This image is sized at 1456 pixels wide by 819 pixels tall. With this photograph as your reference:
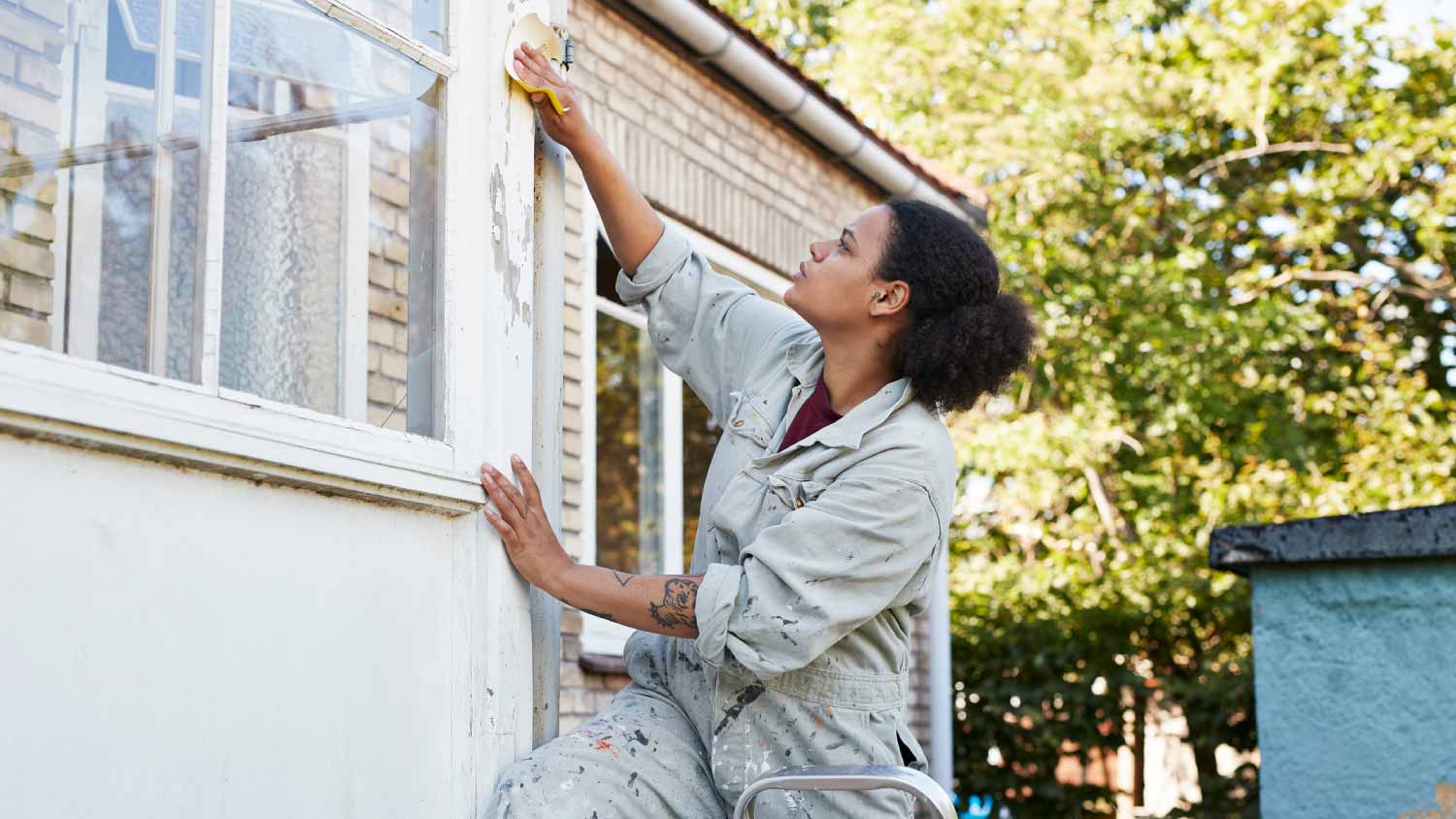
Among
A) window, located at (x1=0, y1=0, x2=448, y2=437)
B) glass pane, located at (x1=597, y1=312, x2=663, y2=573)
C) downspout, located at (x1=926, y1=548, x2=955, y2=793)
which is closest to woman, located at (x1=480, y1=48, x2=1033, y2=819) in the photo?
window, located at (x1=0, y1=0, x2=448, y2=437)

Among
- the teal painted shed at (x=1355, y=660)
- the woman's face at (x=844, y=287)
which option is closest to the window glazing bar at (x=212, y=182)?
the woman's face at (x=844, y=287)

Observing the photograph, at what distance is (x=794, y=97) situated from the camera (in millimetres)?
6441

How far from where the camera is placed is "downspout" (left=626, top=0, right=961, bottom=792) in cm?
572

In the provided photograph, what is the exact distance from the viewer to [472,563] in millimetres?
2096

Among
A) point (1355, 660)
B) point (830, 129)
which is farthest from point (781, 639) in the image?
point (830, 129)

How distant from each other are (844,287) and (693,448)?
430 centimetres

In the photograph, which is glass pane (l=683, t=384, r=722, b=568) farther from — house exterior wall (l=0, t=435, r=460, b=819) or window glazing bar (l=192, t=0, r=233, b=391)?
window glazing bar (l=192, t=0, r=233, b=391)

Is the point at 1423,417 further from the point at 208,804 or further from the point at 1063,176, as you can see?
the point at 208,804

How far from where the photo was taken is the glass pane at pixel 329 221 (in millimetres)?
1850

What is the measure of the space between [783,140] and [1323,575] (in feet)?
10.3

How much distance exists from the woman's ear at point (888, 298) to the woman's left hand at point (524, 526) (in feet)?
2.26

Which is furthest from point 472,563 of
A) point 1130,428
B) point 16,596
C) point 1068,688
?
point 1130,428

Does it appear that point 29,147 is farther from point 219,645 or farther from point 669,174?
point 669,174

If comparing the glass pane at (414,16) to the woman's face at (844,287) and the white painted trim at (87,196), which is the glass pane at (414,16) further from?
the woman's face at (844,287)
